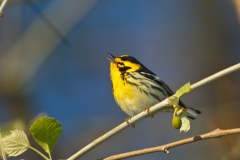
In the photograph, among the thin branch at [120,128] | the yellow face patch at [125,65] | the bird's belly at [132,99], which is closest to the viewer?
the thin branch at [120,128]

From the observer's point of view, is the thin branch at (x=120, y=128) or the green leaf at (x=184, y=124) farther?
the green leaf at (x=184, y=124)

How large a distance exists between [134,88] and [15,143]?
2.22m

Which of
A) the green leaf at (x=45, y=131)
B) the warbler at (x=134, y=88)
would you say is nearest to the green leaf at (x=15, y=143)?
the green leaf at (x=45, y=131)

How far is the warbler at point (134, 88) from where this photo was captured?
163 inches

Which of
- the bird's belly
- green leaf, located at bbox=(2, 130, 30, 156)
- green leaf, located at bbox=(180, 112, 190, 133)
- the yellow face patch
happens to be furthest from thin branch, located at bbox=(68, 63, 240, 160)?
the yellow face patch

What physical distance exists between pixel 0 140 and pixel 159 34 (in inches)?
195

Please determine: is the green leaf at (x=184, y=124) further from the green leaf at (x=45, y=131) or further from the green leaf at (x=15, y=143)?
the green leaf at (x=15, y=143)

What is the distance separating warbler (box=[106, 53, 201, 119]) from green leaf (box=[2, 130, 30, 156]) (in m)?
2.10

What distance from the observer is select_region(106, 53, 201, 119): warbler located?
163 inches

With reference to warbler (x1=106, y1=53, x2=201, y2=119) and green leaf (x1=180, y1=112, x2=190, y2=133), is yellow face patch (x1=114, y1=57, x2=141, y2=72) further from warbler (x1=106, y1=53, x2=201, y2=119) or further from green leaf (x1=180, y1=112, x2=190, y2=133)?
green leaf (x1=180, y1=112, x2=190, y2=133)

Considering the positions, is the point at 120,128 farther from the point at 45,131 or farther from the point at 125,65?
the point at 125,65

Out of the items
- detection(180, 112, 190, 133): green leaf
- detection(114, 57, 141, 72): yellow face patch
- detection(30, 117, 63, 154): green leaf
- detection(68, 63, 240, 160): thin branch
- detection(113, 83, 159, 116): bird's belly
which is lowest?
detection(180, 112, 190, 133): green leaf

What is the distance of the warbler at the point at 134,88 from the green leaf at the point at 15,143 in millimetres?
2104

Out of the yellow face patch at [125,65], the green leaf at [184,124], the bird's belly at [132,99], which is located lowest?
the green leaf at [184,124]
